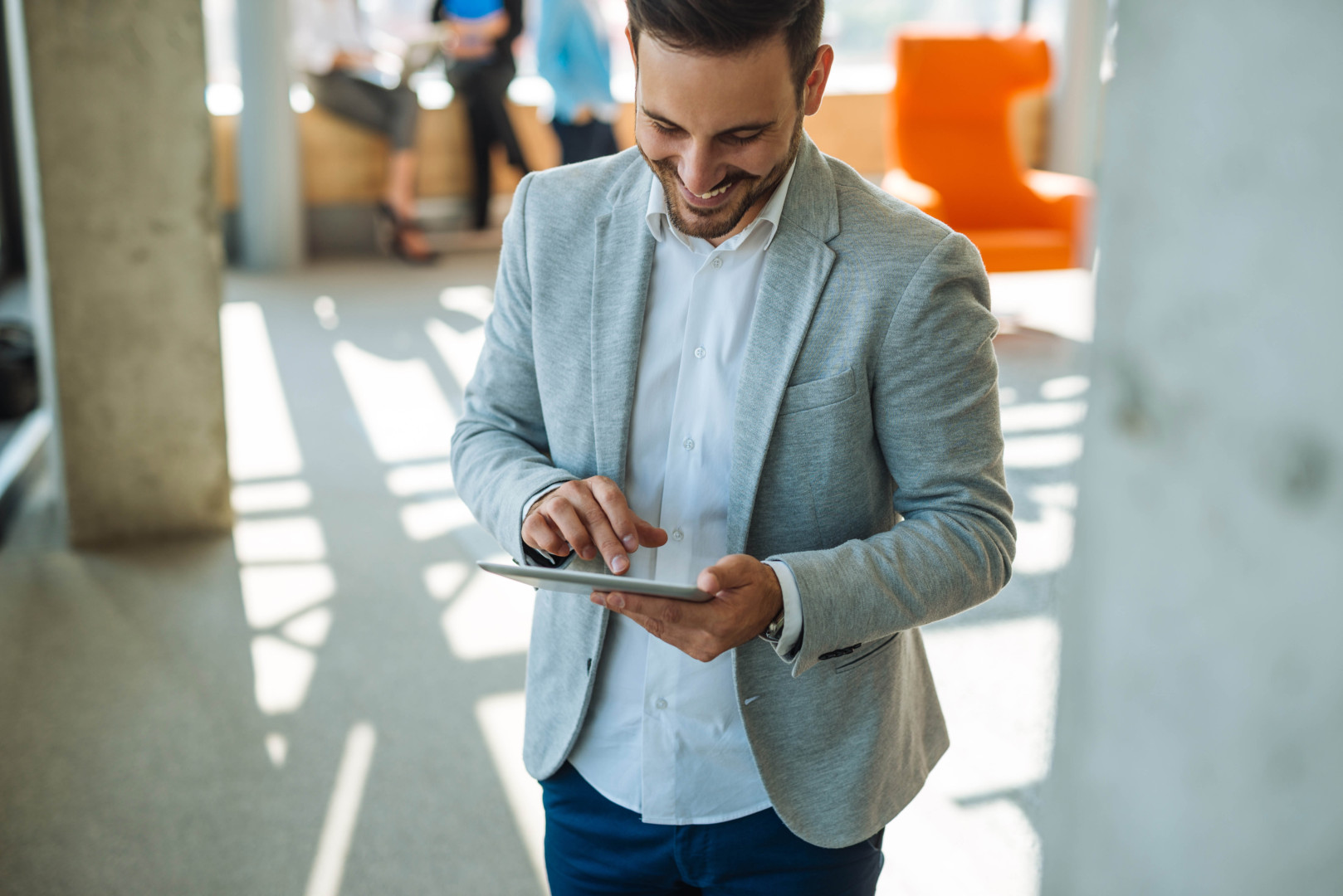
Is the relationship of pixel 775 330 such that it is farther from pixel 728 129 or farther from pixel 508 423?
pixel 508 423

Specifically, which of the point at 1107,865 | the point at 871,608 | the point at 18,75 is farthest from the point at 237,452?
the point at 1107,865

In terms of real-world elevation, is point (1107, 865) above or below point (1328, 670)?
below

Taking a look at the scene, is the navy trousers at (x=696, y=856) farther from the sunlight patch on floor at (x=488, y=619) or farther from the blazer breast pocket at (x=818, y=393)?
the sunlight patch on floor at (x=488, y=619)

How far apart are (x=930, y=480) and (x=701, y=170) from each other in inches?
15.4

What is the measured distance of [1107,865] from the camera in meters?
0.49

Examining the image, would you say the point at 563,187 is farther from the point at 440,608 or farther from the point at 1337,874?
the point at 440,608

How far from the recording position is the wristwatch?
1.16m

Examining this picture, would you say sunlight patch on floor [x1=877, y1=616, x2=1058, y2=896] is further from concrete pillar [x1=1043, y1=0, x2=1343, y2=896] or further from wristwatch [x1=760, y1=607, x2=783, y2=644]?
concrete pillar [x1=1043, y1=0, x2=1343, y2=896]

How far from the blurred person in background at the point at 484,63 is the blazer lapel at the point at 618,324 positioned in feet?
24.1

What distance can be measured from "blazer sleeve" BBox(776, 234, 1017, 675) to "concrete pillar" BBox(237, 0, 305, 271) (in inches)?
288

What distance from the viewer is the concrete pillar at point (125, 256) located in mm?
3670

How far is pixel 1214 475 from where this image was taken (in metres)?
0.43

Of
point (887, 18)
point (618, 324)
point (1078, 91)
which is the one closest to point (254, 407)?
point (618, 324)

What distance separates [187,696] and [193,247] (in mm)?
1564
